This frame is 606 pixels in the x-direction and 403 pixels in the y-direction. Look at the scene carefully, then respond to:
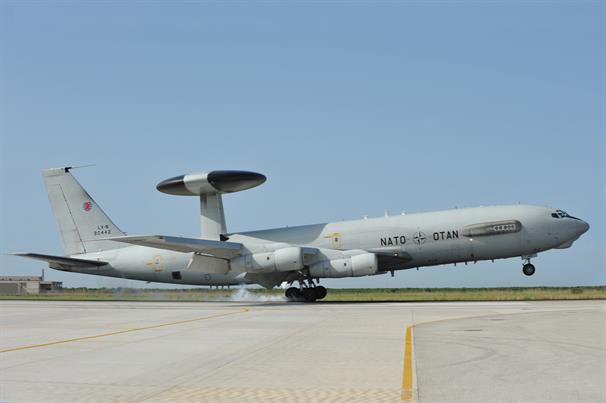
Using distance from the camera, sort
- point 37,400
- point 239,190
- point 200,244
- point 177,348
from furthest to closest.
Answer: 1. point 239,190
2. point 200,244
3. point 177,348
4. point 37,400

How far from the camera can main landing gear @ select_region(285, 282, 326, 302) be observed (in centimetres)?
3669

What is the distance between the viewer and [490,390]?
7.62 meters

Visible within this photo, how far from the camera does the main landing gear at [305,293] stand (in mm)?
36688

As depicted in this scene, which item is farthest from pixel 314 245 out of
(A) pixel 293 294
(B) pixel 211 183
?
(B) pixel 211 183

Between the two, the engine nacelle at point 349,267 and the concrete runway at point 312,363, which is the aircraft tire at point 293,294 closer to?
the engine nacelle at point 349,267

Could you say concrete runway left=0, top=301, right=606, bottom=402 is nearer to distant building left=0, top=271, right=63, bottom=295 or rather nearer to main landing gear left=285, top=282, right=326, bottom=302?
main landing gear left=285, top=282, right=326, bottom=302

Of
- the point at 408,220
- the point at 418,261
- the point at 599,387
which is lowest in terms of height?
the point at 599,387

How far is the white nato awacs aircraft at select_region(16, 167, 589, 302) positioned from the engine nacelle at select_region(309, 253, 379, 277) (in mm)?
55

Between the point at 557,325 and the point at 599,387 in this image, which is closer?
the point at 599,387

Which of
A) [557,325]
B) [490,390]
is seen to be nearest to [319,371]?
[490,390]

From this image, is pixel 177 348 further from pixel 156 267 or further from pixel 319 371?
pixel 156 267

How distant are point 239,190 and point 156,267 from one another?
7.70 meters

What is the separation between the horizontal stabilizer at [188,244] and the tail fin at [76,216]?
8897 millimetres

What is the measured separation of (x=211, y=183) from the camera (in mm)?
37125
